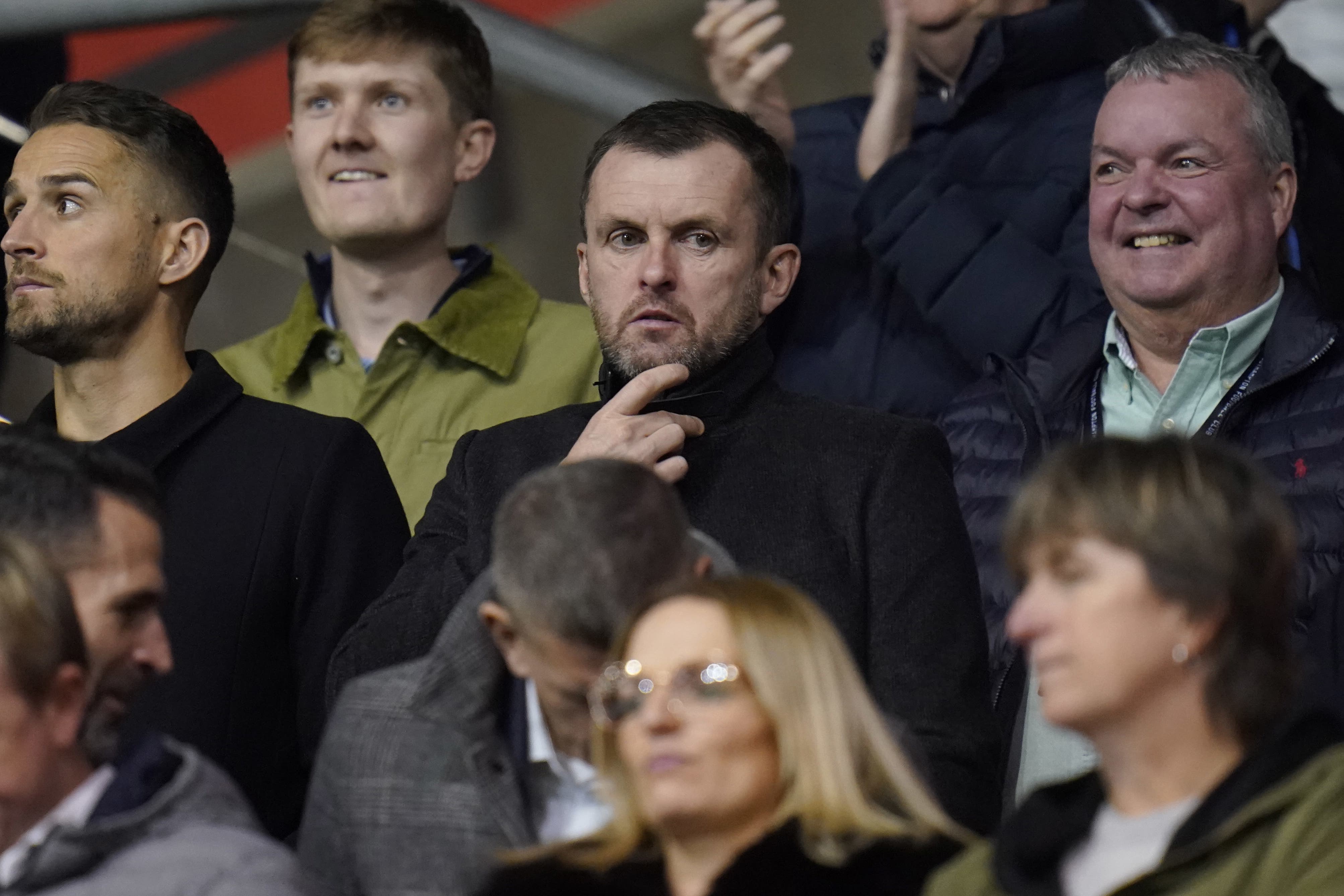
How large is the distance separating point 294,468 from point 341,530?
123 millimetres

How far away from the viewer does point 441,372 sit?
12.9 feet

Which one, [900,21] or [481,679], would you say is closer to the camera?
[481,679]

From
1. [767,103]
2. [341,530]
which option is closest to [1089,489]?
[341,530]

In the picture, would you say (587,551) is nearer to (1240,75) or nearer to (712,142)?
(712,142)

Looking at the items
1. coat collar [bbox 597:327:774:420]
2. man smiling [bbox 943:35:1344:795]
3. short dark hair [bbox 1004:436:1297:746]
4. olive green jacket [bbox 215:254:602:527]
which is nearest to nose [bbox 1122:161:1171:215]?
man smiling [bbox 943:35:1344:795]

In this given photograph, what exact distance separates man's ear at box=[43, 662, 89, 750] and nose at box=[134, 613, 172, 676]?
0.54ft

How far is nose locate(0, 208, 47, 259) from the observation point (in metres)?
3.50

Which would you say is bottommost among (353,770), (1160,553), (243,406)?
(353,770)

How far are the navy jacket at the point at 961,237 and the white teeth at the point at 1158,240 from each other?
298mm

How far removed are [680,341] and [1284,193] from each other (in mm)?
1070

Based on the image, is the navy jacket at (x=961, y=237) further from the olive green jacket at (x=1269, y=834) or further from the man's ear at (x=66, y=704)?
the man's ear at (x=66, y=704)

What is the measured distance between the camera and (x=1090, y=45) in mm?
4145

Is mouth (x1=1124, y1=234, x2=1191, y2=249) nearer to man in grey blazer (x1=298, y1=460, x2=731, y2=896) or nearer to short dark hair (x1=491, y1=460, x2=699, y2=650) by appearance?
man in grey blazer (x1=298, y1=460, x2=731, y2=896)

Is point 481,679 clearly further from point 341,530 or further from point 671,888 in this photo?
point 341,530
